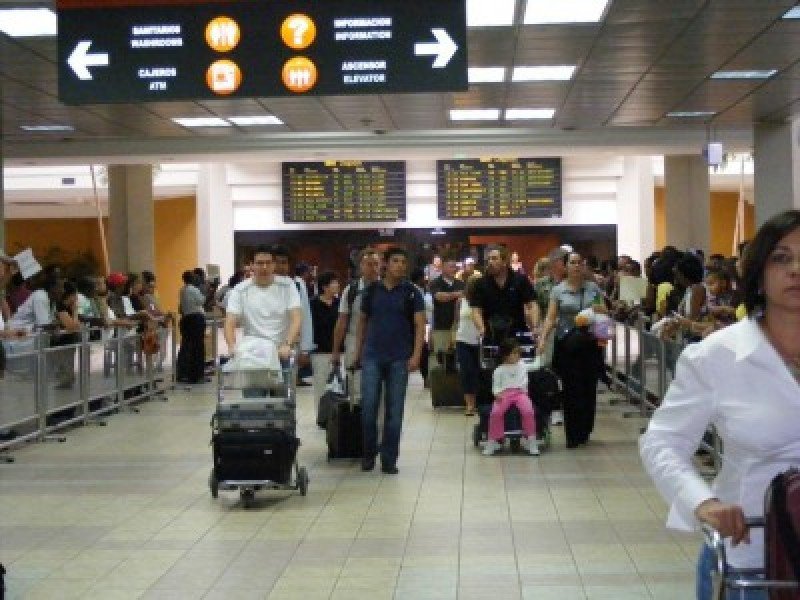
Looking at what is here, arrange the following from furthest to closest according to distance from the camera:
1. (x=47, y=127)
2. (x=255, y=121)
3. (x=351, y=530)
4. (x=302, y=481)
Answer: (x=47, y=127) < (x=255, y=121) < (x=302, y=481) < (x=351, y=530)

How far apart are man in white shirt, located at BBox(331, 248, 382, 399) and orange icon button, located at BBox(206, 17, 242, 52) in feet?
7.10

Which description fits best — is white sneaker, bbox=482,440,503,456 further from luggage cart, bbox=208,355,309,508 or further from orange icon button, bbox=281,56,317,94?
orange icon button, bbox=281,56,317,94

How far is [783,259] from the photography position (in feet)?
8.80

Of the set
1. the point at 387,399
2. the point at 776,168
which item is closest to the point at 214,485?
the point at 387,399

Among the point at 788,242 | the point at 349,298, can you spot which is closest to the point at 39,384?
the point at 349,298

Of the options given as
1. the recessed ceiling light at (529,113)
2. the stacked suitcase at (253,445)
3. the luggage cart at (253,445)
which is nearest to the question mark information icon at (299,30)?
the luggage cart at (253,445)

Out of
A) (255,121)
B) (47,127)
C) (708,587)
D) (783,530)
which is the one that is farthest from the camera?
(47,127)

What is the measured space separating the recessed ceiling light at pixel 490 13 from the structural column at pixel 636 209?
56.4ft

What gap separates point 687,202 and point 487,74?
468 inches

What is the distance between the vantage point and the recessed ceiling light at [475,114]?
15427mm

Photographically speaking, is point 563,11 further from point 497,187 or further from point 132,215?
point 497,187

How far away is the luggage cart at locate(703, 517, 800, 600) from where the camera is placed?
233 cm

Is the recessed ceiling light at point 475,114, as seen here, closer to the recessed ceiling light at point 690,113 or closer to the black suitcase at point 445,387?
the recessed ceiling light at point 690,113

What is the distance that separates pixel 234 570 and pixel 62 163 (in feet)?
55.0
